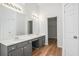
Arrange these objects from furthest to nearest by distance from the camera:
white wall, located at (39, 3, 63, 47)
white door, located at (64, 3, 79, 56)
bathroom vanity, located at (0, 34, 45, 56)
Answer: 1. white wall, located at (39, 3, 63, 47)
2. white door, located at (64, 3, 79, 56)
3. bathroom vanity, located at (0, 34, 45, 56)

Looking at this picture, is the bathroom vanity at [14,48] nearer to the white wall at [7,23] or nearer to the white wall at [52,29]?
the white wall at [7,23]

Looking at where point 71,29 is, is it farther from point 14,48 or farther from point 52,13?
point 52,13

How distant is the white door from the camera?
248cm

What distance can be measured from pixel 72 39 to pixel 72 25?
43cm

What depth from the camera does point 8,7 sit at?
2828 millimetres

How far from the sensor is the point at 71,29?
8.38ft

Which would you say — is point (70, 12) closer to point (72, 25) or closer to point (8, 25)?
point (72, 25)

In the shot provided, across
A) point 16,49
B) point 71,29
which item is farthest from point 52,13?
point 16,49

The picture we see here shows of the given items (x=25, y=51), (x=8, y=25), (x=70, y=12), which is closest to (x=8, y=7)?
(x=8, y=25)

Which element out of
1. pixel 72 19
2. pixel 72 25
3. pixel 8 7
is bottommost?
pixel 72 25

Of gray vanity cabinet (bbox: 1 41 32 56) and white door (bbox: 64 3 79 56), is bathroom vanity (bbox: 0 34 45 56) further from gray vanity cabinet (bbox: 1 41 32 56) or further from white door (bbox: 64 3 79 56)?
white door (bbox: 64 3 79 56)

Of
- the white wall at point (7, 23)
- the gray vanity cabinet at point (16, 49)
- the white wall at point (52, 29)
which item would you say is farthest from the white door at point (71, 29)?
the white wall at point (52, 29)

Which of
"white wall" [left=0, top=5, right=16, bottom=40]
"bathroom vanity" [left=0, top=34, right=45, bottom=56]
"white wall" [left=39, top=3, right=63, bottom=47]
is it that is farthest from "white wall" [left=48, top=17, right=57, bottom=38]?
"white wall" [left=0, top=5, right=16, bottom=40]

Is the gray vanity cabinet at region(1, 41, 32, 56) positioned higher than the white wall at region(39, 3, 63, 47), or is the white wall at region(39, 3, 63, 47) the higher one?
the white wall at region(39, 3, 63, 47)
